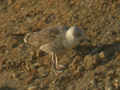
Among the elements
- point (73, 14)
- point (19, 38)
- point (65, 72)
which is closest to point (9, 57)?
point (19, 38)

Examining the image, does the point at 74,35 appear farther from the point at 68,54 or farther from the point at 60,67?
the point at 60,67

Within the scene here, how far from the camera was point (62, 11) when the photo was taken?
559 cm

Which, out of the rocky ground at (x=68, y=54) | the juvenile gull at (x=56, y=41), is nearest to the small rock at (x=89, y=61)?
the rocky ground at (x=68, y=54)

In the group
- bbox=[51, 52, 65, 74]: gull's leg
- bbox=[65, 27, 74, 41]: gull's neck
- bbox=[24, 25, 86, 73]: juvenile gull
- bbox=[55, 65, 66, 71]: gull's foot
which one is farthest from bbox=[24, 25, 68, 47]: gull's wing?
bbox=[55, 65, 66, 71]: gull's foot

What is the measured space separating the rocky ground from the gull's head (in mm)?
288

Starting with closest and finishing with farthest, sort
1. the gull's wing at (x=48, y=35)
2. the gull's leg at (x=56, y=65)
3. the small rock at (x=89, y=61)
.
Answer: the small rock at (x=89, y=61), the gull's leg at (x=56, y=65), the gull's wing at (x=48, y=35)

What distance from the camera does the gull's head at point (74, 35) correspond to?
4285 millimetres

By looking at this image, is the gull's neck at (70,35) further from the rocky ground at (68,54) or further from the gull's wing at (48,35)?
the rocky ground at (68,54)

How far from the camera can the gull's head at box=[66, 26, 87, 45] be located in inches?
169

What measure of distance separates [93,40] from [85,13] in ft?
2.65

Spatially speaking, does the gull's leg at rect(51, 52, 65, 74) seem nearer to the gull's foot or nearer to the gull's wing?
the gull's foot

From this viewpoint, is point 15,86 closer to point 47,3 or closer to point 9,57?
point 9,57

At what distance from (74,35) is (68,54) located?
50 cm

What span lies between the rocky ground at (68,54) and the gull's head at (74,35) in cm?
29
